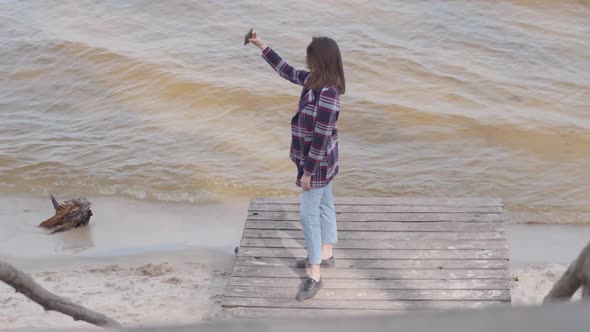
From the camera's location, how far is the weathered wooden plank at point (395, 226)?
584 centimetres

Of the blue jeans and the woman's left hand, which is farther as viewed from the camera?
the blue jeans

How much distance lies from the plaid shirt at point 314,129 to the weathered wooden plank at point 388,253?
0.93m

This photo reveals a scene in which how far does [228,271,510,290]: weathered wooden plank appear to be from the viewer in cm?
511

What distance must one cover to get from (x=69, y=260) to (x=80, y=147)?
11.6ft

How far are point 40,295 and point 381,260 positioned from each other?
3.15 m

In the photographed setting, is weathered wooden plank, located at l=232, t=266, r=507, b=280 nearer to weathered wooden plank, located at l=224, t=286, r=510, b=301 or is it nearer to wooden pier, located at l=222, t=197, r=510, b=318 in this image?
wooden pier, located at l=222, t=197, r=510, b=318

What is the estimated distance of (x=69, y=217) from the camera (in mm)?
8164

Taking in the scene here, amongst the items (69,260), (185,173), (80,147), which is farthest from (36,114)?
(69,260)

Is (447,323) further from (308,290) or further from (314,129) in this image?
(308,290)

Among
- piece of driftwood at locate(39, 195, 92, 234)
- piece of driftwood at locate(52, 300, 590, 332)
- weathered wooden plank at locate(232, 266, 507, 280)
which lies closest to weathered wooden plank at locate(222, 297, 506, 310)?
weathered wooden plank at locate(232, 266, 507, 280)

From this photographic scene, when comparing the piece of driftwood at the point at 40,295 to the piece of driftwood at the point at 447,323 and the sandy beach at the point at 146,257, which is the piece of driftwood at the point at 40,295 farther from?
the sandy beach at the point at 146,257

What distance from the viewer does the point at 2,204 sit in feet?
29.8

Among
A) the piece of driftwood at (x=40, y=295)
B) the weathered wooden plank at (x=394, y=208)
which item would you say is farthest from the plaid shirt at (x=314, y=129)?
the piece of driftwood at (x=40, y=295)

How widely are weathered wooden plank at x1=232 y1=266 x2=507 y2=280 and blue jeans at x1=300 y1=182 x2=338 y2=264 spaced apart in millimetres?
252
